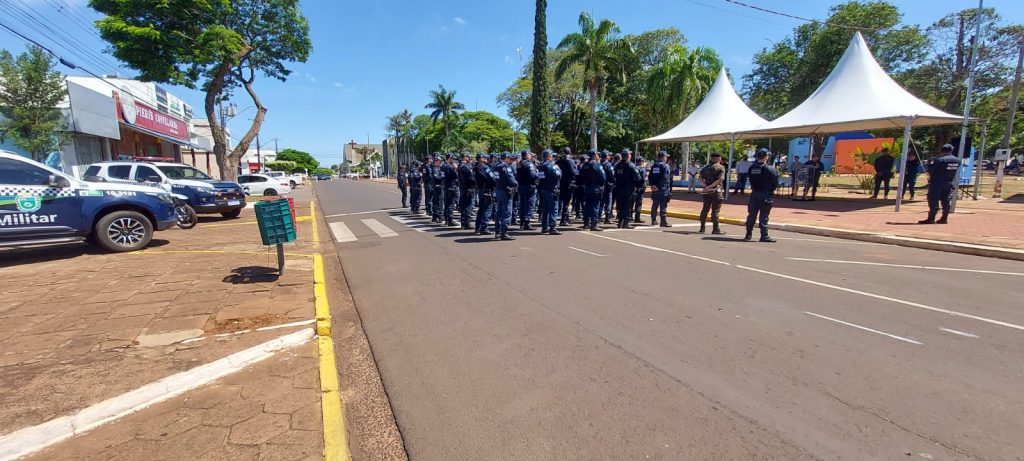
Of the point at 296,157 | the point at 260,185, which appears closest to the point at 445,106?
the point at 260,185

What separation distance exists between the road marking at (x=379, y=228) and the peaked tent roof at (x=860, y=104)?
Answer: 45.6 ft

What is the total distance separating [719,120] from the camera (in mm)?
20328

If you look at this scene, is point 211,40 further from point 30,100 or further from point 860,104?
point 860,104

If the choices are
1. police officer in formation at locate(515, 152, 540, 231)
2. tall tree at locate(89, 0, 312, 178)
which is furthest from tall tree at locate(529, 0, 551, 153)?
police officer in formation at locate(515, 152, 540, 231)

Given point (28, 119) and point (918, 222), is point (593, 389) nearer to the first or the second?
point (918, 222)

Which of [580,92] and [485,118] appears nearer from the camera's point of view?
[580,92]

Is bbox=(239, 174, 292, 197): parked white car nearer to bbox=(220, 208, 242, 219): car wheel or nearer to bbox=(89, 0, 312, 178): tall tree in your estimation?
bbox=(89, 0, 312, 178): tall tree

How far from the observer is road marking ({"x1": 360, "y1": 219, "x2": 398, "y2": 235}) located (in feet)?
36.7

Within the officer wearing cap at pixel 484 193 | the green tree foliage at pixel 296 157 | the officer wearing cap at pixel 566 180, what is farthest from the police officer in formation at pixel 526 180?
the green tree foliage at pixel 296 157

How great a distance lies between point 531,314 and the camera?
Result: 16.1 feet

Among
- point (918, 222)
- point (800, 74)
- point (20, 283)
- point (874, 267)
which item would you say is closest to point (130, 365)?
point (20, 283)

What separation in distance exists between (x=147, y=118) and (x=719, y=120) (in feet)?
90.4

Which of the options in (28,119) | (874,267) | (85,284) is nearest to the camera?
(85,284)

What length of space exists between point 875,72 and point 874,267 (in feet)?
40.9
